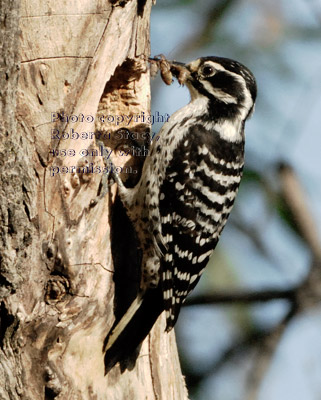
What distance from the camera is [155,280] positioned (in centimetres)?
420

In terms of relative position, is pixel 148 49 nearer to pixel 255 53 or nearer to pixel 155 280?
pixel 155 280

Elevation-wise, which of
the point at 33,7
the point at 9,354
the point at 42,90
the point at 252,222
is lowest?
the point at 252,222

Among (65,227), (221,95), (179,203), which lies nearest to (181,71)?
(221,95)

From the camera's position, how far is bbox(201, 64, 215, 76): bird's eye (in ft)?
15.6

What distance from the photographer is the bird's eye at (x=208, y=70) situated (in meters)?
4.76

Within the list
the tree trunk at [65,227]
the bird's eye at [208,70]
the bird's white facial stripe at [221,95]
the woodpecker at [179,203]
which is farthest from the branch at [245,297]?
the bird's eye at [208,70]

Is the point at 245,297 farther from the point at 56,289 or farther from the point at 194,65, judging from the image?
the point at 56,289

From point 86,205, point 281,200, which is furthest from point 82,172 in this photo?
point 281,200

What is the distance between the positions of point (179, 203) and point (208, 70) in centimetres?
104

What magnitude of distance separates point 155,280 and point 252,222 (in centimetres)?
251

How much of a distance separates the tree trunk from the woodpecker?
0.15 metres

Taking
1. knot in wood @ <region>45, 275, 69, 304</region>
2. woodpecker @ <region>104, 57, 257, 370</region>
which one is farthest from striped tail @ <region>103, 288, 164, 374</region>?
knot in wood @ <region>45, 275, 69, 304</region>

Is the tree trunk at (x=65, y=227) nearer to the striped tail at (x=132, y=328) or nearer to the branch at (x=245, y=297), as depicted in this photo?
the striped tail at (x=132, y=328)

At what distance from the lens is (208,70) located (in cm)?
479
